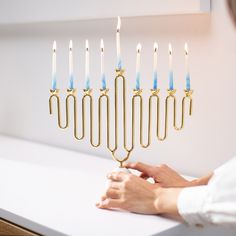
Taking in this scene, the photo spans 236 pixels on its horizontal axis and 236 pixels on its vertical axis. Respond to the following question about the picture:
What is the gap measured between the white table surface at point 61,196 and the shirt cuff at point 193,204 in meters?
0.04

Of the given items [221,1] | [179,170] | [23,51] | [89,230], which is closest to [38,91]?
[23,51]

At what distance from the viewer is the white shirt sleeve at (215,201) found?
2.26 feet

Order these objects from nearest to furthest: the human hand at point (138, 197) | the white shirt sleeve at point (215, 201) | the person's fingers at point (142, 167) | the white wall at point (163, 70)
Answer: the white shirt sleeve at point (215, 201) < the human hand at point (138, 197) < the person's fingers at point (142, 167) < the white wall at point (163, 70)

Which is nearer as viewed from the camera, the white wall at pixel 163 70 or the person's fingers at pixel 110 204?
the person's fingers at pixel 110 204

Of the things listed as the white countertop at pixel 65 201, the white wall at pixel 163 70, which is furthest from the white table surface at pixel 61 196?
the white wall at pixel 163 70

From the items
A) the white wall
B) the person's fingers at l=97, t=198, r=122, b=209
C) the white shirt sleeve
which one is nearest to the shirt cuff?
the white shirt sleeve

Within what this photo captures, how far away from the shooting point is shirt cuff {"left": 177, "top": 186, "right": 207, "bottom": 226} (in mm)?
727

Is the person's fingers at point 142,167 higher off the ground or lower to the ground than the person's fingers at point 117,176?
higher

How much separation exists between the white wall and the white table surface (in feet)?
0.45

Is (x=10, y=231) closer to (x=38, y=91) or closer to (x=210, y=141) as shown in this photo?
(x=210, y=141)

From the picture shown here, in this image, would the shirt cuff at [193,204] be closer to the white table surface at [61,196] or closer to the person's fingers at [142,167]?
the white table surface at [61,196]

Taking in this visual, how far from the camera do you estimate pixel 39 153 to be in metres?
1.34

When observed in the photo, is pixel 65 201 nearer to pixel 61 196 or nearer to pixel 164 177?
pixel 61 196

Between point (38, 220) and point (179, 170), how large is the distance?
44 centimetres
